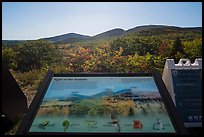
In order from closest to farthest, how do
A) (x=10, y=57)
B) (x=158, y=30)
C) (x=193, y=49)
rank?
(x=193, y=49) → (x=10, y=57) → (x=158, y=30)

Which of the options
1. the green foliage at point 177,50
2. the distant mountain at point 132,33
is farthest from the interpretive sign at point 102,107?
the distant mountain at point 132,33

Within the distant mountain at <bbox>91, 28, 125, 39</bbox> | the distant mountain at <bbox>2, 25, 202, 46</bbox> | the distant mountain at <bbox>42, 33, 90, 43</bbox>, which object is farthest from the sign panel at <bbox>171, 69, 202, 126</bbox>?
the distant mountain at <bbox>42, 33, 90, 43</bbox>

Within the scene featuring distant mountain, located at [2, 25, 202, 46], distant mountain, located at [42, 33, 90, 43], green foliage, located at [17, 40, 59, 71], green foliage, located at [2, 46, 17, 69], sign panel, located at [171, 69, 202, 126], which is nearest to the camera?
sign panel, located at [171, 69, 202, 126]

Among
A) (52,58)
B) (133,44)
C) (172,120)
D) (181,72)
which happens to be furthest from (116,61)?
(172,120)

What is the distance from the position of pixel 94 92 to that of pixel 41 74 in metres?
3.47

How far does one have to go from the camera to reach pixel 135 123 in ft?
6.77

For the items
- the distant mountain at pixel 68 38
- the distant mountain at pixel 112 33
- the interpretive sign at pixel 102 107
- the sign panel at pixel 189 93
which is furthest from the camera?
the distant mountain at pixel 112 33

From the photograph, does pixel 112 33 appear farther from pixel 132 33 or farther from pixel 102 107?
pixel 102 107

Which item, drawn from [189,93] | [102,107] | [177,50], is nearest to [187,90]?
[189,93]

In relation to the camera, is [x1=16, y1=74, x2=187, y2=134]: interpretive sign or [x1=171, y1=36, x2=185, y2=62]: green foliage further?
[x1=171, y1=36, x2=185, y2=62]: green foliage

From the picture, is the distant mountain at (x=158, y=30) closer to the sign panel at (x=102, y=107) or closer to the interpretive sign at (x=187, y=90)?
the interpretive sign at (x=187, y=90)

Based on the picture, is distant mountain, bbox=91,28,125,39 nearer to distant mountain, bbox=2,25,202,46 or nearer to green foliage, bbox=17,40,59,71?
distant mountain, bbox=2,25,202,46

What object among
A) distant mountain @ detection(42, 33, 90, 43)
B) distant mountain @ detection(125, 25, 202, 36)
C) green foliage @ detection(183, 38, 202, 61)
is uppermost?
distant mountain @ detection(42, 33, 90, 43)

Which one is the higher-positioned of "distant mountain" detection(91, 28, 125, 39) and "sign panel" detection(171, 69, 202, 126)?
"distant mountain" detection(91, 28, 125, 39)
